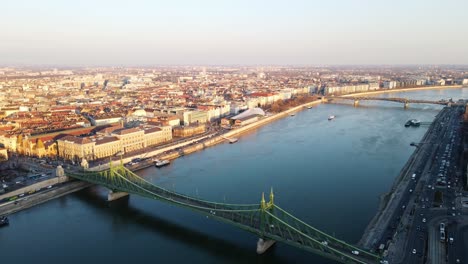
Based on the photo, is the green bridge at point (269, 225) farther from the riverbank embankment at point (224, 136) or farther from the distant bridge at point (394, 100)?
the distant bridge at point (394, 100)

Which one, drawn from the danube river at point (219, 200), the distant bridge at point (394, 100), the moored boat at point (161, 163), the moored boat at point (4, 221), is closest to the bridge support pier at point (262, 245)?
the danube river at point (219, 200)

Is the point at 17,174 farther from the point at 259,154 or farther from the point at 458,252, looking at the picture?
the point at 458,252

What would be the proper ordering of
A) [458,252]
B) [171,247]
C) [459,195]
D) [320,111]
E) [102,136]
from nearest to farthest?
[458,252]
[171,247]
[459,195]
[102,136]
[320,111]

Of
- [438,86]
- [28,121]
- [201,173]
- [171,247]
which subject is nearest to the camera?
[171,247]

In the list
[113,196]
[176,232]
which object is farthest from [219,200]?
[113,196]

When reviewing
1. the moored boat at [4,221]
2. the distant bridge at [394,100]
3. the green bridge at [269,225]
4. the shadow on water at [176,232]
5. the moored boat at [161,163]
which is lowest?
the shadow on water at [176,232]

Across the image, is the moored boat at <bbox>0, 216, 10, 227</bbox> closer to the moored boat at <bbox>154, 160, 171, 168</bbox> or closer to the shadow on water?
the shadow on water

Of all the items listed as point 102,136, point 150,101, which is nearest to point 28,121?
point 102,136
